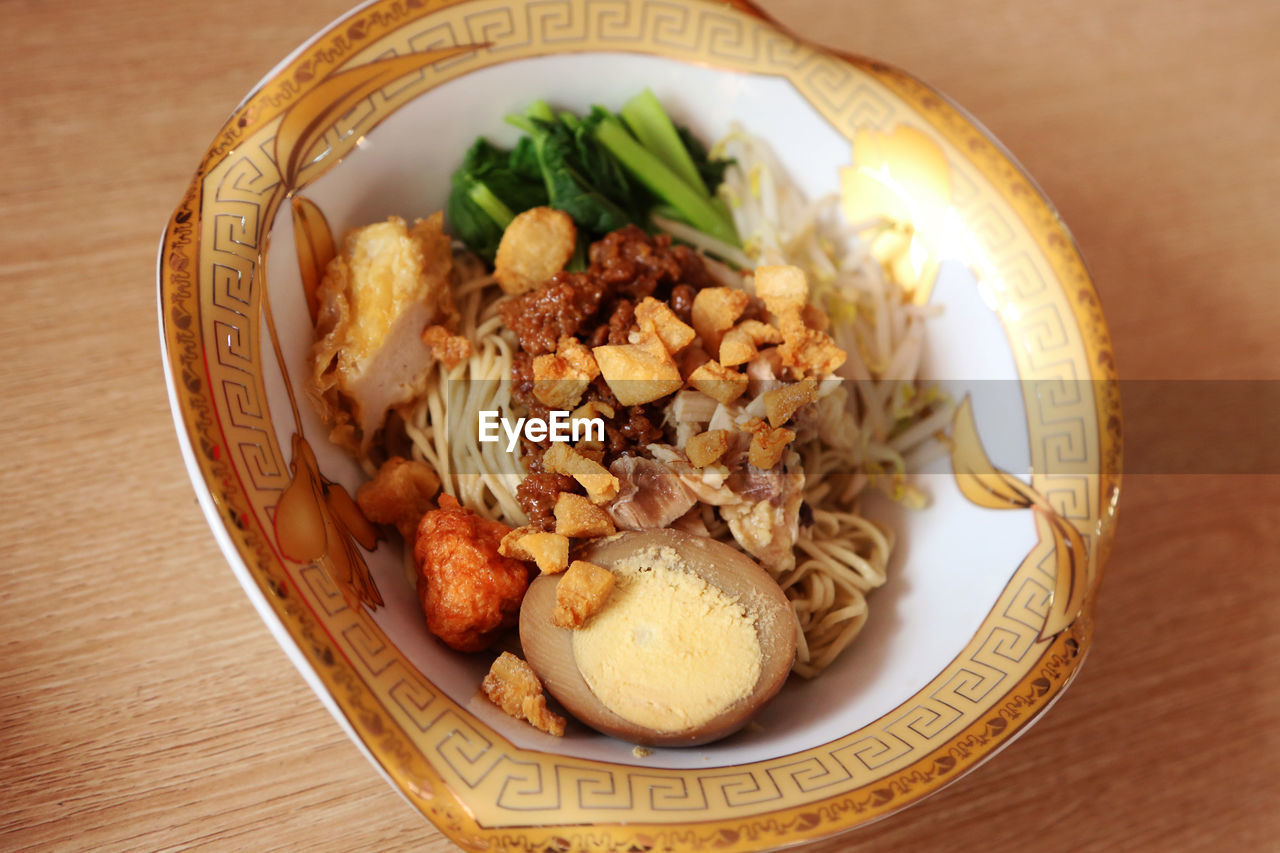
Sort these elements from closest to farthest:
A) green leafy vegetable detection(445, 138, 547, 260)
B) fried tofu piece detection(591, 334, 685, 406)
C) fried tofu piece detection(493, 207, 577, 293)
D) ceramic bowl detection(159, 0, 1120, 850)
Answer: ceramic bowl detection(159, 0, 1120, 850)
fried tofu piece detection(591, 334, 685, 406)
fried tofu piece detection(493, 207, 577, 293)
green leafy vegetable detection(445, 138, 547, 260)

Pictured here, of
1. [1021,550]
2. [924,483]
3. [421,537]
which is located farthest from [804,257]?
[421,537]

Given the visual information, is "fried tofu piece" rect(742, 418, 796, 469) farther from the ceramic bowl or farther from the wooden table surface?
the wooden table surface

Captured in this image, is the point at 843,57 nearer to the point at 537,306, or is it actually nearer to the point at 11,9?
the point at 537,306

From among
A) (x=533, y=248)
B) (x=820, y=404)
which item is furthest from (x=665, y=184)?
(x=820, y=404)

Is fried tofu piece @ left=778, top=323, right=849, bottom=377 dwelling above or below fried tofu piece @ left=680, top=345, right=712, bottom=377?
above

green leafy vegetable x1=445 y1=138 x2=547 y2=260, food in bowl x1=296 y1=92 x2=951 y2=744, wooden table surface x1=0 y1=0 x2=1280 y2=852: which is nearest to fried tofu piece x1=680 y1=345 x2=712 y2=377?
food in bowl x1=296 y1=92 x2=951 y2=744
